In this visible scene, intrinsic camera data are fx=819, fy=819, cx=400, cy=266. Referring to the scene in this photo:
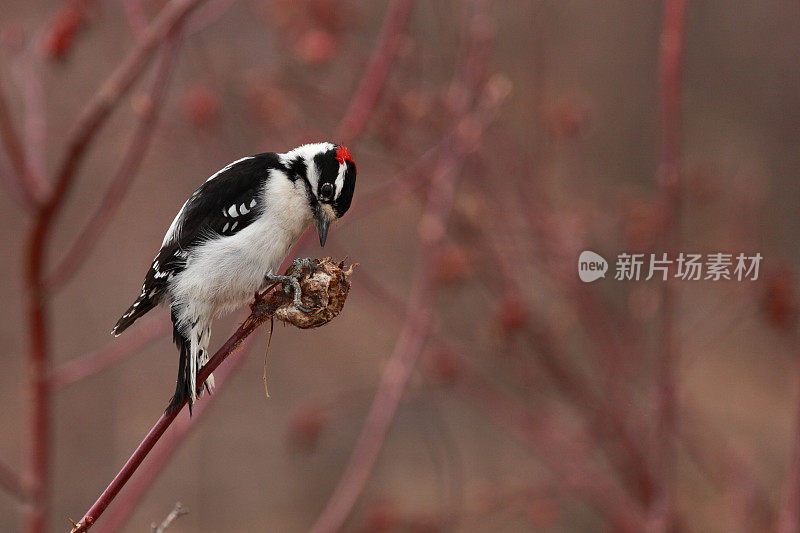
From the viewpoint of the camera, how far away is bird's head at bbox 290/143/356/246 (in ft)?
3.74

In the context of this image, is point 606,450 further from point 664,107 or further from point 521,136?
point 521,136

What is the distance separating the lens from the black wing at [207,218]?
1041mm

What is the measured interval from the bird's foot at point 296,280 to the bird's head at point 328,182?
0.13ft

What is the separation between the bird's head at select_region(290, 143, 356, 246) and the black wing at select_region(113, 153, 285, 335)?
3.1 inches

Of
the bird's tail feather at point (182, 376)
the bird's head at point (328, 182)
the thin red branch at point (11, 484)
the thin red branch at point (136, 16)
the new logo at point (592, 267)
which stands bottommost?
the thin red branch at point (11, 484)

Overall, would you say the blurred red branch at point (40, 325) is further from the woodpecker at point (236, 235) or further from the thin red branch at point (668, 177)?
the thin red branch at point (668, 177)

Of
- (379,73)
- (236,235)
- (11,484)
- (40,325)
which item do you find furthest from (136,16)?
(11,484)

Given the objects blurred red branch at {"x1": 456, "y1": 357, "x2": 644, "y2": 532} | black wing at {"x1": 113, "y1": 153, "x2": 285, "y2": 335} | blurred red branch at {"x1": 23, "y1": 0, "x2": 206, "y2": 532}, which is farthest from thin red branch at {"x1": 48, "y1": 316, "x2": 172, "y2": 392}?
blurred red branch at {"x1": 456, "y1": 357, "x2": 644, "y2": 532}

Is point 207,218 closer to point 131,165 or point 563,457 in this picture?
point 131,165

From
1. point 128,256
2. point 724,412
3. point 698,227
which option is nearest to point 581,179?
point 698,227

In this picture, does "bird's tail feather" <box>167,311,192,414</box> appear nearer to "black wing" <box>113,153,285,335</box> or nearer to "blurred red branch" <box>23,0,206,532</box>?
"black wing" <box>113,153,285,335</box>

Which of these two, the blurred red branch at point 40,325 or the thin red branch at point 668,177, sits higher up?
the thin red branch at point 668,177

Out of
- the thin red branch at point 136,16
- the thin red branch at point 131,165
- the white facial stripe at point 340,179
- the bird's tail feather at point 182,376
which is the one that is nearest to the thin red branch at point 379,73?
the thin red branch at point 131,165

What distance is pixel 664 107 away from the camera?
157 centimetres
